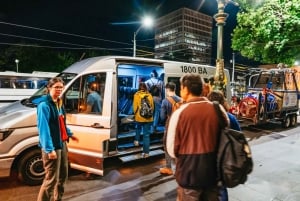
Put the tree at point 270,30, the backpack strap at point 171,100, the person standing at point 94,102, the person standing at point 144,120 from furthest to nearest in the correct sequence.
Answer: the tree at point 270,30
the person standing at point 144,120
the person standing at point 94,102
the backpack strap at point 171,100

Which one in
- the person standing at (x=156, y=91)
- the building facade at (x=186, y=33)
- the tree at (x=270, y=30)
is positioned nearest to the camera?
the person standing at (x=156, y=91)

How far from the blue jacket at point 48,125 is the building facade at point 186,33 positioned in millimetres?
114226

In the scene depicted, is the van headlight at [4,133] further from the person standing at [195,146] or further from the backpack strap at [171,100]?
the person standing at [195,146]

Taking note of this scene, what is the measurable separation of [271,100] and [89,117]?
8.89 meters

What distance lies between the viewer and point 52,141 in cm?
350

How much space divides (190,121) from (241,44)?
10.1 metres

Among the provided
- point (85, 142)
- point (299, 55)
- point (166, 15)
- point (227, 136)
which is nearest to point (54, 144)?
point (85, 142)

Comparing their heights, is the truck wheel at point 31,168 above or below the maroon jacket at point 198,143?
below

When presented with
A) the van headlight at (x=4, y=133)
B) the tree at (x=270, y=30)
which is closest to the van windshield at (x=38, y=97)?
the van headlight at (x=4, y=133)

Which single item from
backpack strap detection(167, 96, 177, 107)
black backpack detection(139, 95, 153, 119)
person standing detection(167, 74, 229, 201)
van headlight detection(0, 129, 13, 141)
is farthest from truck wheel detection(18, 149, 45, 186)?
person standing detection(167, 74, 229, 201)

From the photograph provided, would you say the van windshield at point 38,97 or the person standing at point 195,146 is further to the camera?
the van windshield at point 38,97

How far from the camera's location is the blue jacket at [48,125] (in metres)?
3.41

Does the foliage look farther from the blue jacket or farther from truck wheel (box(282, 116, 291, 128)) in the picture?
the blue jacket

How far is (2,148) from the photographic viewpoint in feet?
15.1
